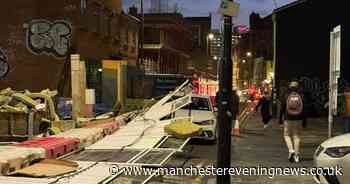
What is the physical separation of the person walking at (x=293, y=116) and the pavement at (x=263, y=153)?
1.10ft

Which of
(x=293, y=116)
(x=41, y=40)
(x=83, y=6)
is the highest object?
(x=83, y=6)

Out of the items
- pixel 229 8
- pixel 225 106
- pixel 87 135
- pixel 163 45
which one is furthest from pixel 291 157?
pixel 163 45

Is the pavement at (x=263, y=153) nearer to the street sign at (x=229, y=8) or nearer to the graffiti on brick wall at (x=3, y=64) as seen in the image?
the street sign at (x=229, y=8)

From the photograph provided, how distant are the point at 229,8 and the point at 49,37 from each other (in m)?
21.5

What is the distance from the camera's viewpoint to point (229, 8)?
31.5 ft

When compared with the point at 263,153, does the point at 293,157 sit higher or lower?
higher

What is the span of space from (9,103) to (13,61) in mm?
11892

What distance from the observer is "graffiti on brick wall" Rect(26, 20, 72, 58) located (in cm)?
2969

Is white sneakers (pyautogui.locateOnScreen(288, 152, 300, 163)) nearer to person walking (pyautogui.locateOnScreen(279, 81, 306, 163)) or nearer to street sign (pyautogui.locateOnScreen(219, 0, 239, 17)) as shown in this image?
person walking (pyautogui.locateOnScreen(279, 81, 306, 163))

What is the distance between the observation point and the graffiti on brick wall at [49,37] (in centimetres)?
2969

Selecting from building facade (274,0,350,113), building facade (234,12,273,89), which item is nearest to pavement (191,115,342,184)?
building facade (274,0,350,113)

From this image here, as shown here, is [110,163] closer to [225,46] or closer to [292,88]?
[225,46]

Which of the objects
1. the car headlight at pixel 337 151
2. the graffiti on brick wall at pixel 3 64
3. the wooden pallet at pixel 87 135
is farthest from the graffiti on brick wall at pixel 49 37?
the car headlight at pixel 337 151

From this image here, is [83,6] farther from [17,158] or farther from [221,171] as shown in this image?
[17,158]
